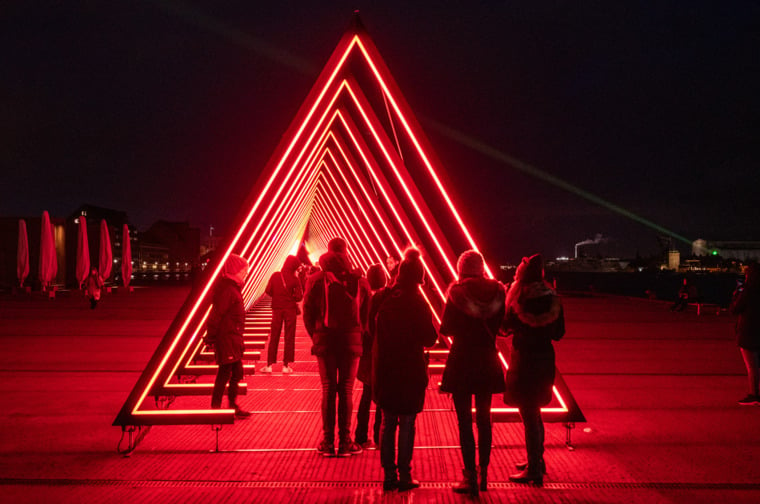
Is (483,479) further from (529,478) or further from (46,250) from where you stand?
(46,250)

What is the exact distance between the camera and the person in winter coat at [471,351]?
14.0ft

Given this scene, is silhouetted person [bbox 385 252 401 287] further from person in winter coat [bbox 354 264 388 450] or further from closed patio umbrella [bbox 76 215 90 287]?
closed patio umbrella [bbox 76 215 90 287]

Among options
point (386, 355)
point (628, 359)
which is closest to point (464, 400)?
point (386, 355)

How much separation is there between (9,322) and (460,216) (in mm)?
15826

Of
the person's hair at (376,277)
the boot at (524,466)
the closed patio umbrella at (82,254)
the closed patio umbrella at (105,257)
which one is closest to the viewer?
the boot at (524,466)

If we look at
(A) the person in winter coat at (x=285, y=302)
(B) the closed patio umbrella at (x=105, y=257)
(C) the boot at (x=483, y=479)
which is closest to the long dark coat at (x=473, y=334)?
(C) the boot at (x=483, y=479)

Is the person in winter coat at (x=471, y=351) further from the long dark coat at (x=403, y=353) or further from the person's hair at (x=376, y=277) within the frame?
the person's hair at (x=376, y=277)

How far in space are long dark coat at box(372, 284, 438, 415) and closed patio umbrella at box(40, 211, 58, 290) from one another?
2569cm

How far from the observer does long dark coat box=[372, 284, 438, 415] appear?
4227mm

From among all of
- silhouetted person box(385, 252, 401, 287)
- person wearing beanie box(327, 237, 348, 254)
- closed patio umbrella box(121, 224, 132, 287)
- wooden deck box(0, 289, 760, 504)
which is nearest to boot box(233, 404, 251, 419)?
wooden deck box(0, 289, 760, 504)

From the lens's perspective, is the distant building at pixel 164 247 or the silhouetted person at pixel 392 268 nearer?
the silhouetted person at pixel 392 268

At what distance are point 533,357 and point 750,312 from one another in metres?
3.92

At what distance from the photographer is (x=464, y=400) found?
4.32 metres

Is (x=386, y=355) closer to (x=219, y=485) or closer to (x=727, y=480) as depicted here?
(x=219, y=485)
